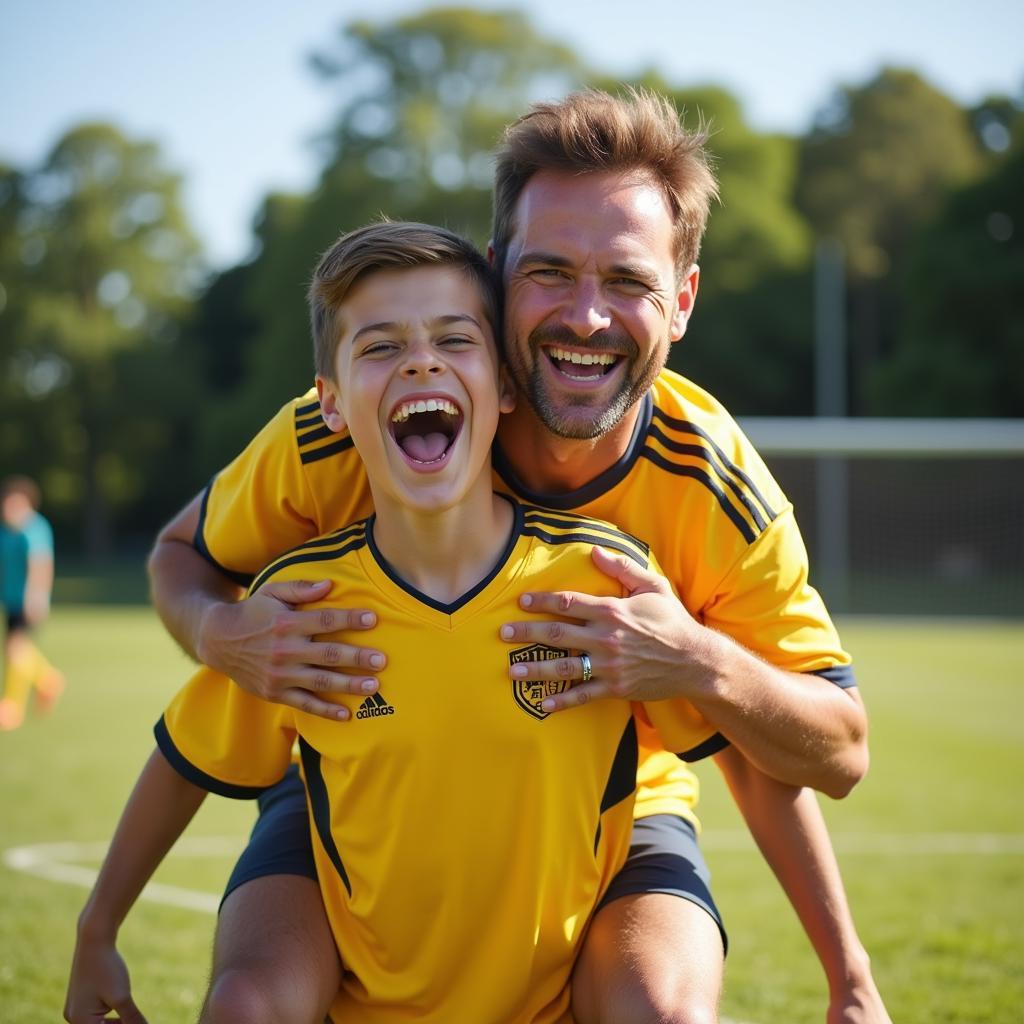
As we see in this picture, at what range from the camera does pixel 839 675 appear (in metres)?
3.41

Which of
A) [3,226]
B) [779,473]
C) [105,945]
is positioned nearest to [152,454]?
[3,226]

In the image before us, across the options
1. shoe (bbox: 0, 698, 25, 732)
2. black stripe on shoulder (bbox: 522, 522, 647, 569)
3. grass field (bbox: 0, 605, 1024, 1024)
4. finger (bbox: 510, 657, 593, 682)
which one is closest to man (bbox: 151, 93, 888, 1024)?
finger (bbox: 510, 657, 593, 682)

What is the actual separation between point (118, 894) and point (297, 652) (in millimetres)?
877

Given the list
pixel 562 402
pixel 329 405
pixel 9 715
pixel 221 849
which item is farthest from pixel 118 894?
pixel 9 715

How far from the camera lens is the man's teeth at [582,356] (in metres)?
3.36

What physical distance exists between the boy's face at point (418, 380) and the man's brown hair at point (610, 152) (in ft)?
1.56

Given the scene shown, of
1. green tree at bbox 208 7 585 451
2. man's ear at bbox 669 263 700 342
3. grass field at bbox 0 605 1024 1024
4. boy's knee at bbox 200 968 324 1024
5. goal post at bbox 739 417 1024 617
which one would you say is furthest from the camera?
green tree at bbox 208 7 585 451

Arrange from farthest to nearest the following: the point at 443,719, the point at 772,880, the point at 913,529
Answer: the point at 913,529, the point at 772,880, the point at 443,719

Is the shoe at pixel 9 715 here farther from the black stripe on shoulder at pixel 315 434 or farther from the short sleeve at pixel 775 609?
the short sleeve at pixel 775 609

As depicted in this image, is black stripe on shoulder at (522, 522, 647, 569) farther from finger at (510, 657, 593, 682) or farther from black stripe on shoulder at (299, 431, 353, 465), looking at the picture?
black stripe on shoulder at (299, 431, 353, 465)

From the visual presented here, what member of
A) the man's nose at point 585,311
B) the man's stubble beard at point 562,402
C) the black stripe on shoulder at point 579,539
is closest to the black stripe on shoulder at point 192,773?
the black stripe on shoulder at point 579,539

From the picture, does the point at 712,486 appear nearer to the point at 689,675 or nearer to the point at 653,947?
the point at 689,675

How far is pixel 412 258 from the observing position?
3.08 meters

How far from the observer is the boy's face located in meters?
2.97
